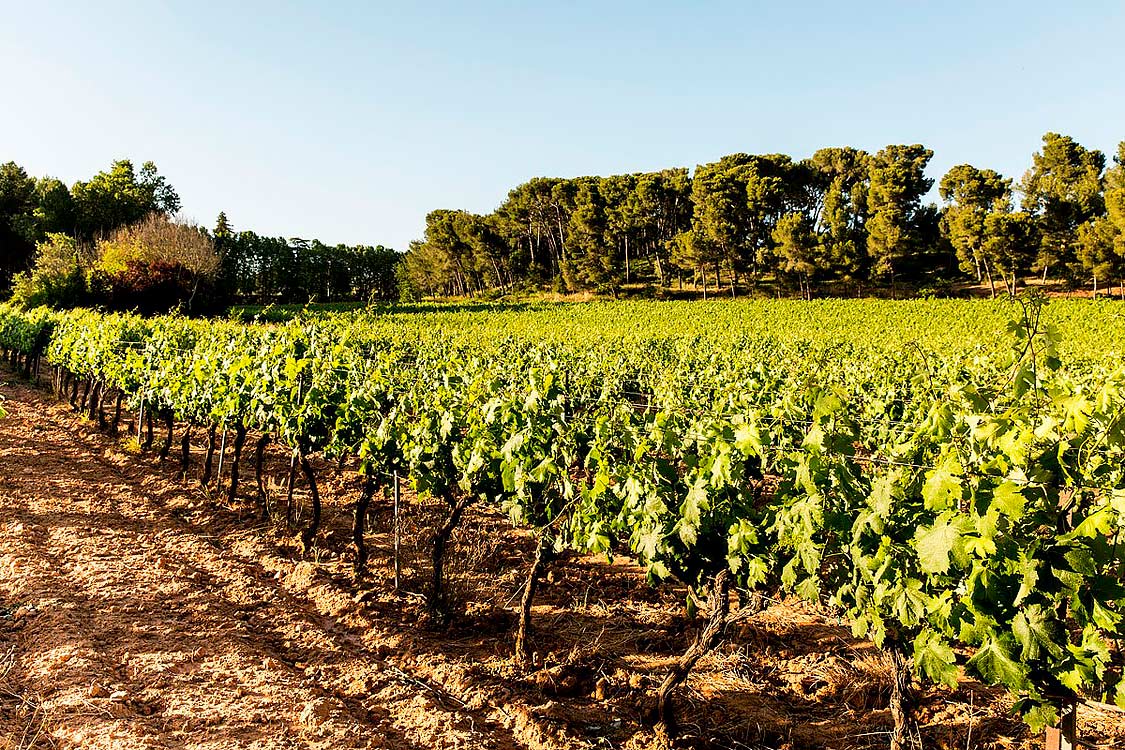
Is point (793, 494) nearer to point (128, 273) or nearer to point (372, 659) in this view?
point (372, 659)

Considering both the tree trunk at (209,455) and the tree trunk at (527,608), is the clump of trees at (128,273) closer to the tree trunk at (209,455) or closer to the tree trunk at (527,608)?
the tree trunk at (209,455)

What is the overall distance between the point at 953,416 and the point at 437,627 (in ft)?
12.8

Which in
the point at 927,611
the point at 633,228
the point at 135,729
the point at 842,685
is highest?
the point at 633,228

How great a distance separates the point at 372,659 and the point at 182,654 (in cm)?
127

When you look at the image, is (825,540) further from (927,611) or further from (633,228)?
(633,228)

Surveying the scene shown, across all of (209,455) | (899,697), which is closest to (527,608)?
(899,697)

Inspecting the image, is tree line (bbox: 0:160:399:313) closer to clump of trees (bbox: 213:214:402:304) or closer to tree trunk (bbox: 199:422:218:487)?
clump of trees (bbox: 213:214:402:304)

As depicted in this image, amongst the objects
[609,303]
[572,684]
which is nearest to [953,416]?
[572,684]

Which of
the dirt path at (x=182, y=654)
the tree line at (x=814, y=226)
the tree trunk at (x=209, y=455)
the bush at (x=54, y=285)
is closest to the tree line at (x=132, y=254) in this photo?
the bush at (x=54, y=285)

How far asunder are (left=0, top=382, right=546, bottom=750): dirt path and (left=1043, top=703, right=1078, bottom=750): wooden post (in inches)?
101

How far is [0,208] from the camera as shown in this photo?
48875mm

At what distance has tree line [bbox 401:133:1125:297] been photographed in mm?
42438

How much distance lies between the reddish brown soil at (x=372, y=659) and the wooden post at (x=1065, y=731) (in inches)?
27.7

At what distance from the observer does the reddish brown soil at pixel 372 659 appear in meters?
3.67
